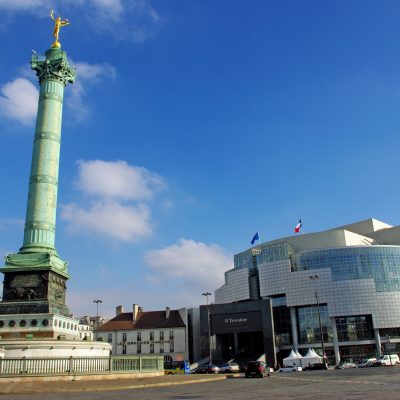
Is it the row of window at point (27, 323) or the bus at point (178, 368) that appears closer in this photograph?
the row of window at point (27, 323)

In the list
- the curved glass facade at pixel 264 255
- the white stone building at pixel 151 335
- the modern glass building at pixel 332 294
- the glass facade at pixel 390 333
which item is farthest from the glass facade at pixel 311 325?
the white stone building at pixel 151 335

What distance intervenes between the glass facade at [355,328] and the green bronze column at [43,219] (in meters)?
67.7

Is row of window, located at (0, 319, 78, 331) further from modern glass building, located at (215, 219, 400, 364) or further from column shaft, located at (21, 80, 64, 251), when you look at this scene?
modern glass building, located at (215, 219, 400, 364)

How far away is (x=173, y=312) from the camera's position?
101m

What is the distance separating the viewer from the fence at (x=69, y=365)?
24297 millimetres

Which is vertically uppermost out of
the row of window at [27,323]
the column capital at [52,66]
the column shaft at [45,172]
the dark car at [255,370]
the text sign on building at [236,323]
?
the column capital at [52,66]

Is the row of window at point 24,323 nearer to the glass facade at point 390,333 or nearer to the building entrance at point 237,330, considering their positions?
the building entrance at point 237,330

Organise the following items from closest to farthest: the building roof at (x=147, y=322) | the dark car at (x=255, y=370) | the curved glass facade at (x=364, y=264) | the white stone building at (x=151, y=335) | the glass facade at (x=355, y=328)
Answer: the dark car at (x=255, y=370)
the glass facade at (x=355, y=328)
the curved glass facade at (x=364, y=264)
the white stone building at (x=151, y=335)
the building roof at (x=147, y=322)

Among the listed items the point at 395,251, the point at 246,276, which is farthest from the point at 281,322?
the point at 395,251

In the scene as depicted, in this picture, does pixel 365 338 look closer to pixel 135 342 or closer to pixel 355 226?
pixel 355 226

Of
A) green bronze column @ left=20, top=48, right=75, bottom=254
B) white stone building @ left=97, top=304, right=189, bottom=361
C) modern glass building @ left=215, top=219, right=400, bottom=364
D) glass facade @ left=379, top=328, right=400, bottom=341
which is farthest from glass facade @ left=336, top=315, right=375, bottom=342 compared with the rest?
green bronze column @ left=20, top=48, right=75, bottom=254

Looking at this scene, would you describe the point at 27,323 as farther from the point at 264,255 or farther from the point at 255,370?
the point at 264,255

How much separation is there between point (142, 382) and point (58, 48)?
31369mm

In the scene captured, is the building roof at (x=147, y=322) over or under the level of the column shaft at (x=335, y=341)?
over
